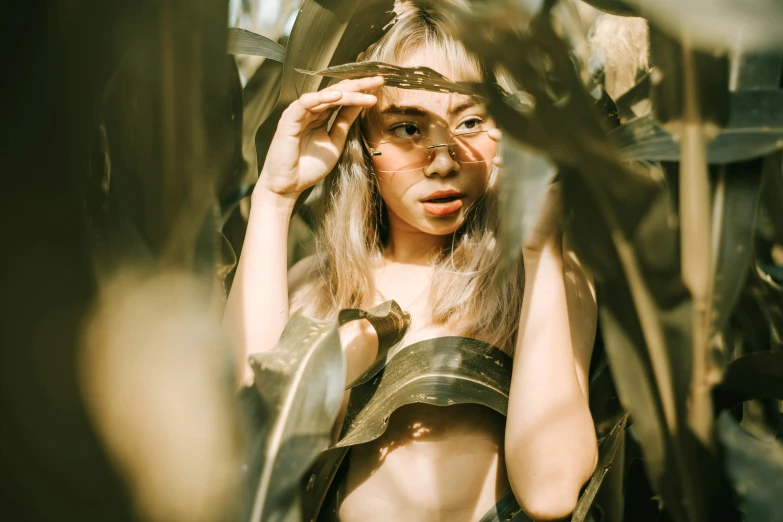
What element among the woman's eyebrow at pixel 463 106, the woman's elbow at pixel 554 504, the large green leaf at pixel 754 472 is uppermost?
the woman's eyebrow at pixel 463 106

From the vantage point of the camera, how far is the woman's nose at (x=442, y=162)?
669 mm

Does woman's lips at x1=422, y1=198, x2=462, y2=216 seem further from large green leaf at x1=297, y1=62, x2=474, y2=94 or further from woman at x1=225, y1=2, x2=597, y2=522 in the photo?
large green leaf at x1=297, y1=62, x2=474, y2=94

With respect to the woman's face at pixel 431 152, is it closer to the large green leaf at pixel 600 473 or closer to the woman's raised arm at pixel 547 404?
the woman's raised arm at pixel 547 404

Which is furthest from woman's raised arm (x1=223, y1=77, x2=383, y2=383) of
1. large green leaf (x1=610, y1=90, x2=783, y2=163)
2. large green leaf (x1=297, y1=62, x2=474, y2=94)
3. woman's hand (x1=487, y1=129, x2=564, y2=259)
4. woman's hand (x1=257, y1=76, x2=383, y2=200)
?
large green leaf (x1=610, y1=90, x2=783, y2=163)

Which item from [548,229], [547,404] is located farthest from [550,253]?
[547,404]

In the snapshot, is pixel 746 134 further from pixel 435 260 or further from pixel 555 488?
pixel 435 260

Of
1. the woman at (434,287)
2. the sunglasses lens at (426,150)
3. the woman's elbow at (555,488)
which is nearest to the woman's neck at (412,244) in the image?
the woman at (434,287)

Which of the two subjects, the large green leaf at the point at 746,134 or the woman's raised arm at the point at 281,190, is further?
the woman's raised arm at the point at 281,190

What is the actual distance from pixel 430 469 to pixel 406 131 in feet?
1.18

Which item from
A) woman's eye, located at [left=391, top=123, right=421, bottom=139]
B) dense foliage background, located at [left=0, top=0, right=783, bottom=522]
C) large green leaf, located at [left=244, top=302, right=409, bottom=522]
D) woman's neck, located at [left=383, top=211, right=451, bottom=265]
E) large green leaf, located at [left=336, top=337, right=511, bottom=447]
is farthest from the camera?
woman's neck, located at [left=383, top=211, right=451, bottom=265]

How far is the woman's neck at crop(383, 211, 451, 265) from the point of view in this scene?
0.80 m

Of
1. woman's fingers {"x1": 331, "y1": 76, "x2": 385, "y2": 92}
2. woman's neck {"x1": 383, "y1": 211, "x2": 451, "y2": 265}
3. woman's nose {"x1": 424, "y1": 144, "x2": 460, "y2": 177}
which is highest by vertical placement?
woman's fingers {"x1": 331, "y1": 76, "x2": 385, "y2": 92}

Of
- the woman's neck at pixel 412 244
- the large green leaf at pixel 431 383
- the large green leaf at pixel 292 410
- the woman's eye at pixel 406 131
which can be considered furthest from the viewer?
the woman's neck at pixel 412 244

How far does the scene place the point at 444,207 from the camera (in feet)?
2.29
